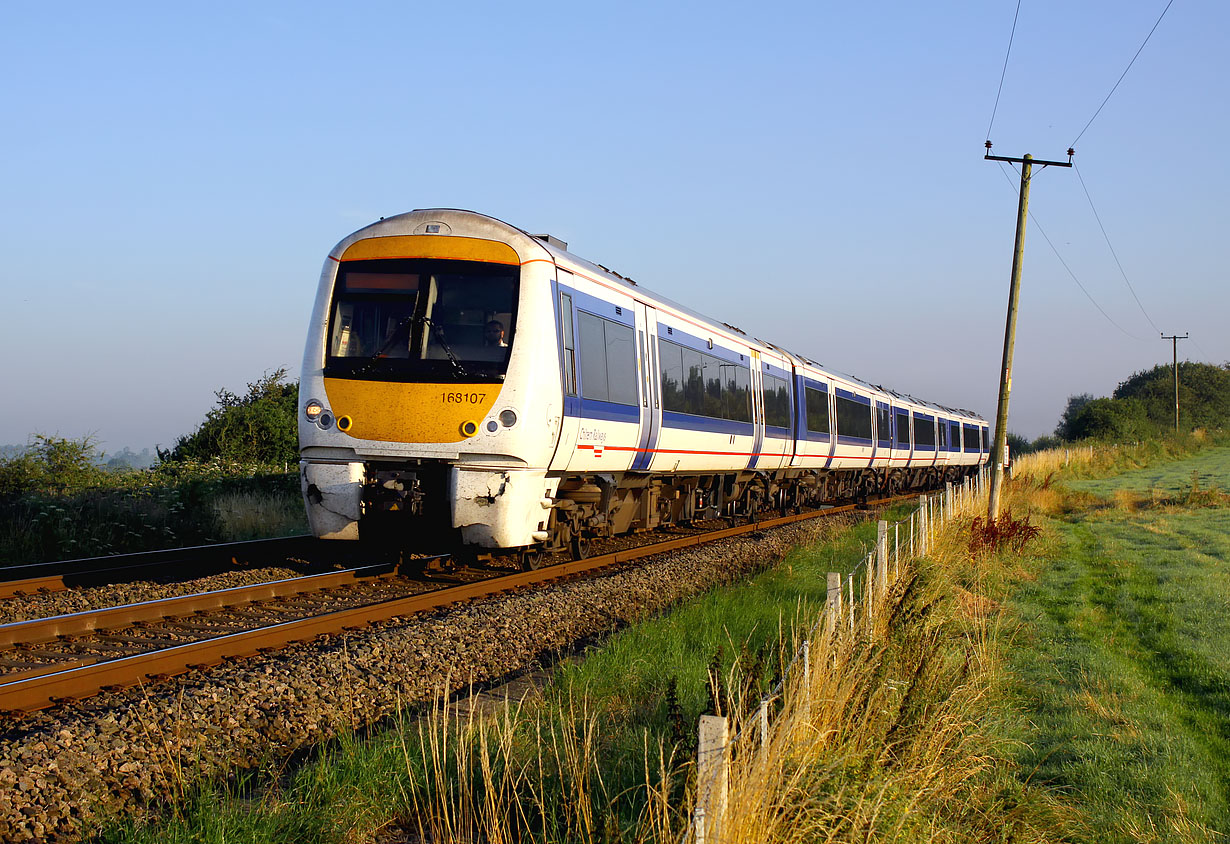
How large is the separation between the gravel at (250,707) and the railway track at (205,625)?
24cm

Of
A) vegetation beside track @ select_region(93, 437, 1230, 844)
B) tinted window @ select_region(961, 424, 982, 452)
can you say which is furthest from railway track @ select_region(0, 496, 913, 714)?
tinted window @ select_region(961, 424, 982, 452)

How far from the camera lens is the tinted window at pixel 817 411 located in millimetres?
21469

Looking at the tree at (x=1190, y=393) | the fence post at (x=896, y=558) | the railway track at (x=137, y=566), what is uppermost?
the tree at (x=1190, y=393)

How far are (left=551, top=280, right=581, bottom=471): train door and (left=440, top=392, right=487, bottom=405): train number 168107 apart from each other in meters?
0.98

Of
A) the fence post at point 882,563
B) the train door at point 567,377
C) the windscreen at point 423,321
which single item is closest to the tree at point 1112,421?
the fence post at point 882,563

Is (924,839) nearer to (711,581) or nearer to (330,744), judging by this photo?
(330,744)

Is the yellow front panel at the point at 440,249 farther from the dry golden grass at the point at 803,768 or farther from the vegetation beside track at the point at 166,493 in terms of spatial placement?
the vegetation beside track at the point at 166,493

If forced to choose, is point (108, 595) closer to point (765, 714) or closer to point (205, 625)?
point (205, 625)

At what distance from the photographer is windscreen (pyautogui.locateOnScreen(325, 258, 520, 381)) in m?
9.57

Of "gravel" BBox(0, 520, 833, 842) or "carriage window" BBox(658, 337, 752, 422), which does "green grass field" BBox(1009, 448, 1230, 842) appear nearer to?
"gravel" BBox(0, 520, 833, 842)

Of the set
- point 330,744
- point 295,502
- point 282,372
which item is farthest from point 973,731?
point 282,372

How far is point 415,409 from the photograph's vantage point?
9477mm

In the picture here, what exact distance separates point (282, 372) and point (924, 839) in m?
24.8

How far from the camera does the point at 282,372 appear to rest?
2678cm
